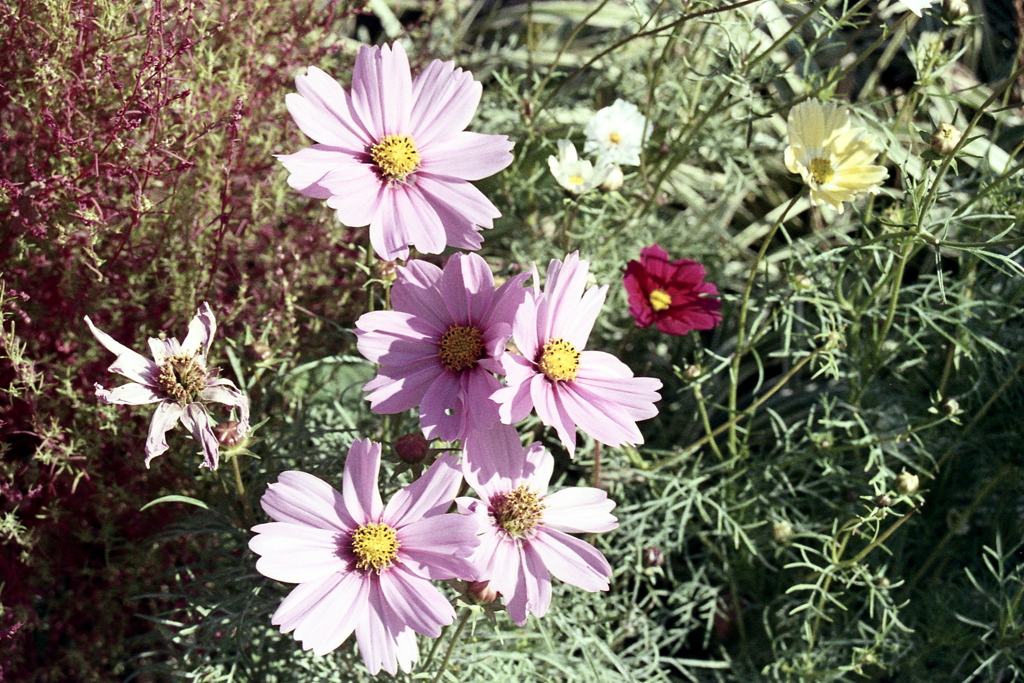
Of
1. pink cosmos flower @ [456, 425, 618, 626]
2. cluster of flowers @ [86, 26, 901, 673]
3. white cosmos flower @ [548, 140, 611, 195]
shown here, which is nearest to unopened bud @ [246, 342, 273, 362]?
cluster of flowers @ [86, 26, 901, 673]

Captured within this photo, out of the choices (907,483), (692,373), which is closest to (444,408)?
(692,373)

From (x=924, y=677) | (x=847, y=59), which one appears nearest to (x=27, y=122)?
(x=924, y=677)

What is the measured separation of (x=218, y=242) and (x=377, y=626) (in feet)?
1.61

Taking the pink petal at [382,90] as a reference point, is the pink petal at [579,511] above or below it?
below

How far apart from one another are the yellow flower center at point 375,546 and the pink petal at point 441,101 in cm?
36

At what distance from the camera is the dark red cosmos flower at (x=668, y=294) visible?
1.09 metres

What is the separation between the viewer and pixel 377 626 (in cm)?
73

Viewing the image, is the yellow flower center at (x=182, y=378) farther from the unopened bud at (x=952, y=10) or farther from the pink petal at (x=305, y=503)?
the unopened bud at (x=952, y=10)

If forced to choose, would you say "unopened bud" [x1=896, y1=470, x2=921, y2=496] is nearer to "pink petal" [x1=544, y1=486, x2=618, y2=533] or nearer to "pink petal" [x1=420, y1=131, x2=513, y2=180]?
"pink petal" [x1=544, y1=486, x2=618, y2=533]

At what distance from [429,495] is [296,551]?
0.37 ft

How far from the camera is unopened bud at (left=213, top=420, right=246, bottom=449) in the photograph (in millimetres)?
788

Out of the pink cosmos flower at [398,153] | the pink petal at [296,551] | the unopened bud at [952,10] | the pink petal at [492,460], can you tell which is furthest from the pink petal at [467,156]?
the unopened bud at [952,10]

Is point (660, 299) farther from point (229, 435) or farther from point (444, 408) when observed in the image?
point (229, 435)

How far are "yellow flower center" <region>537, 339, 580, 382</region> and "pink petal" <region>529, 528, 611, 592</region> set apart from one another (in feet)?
0.46
